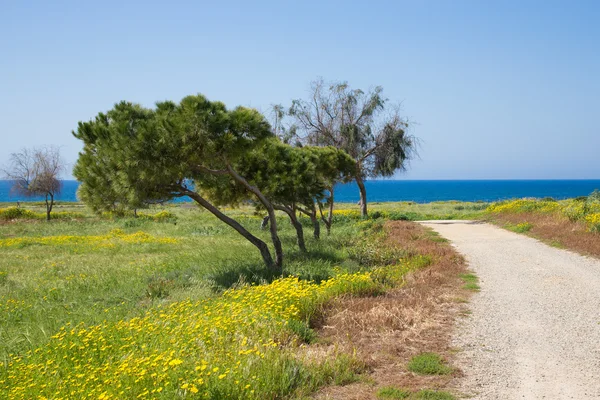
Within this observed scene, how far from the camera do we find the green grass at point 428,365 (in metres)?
5.59

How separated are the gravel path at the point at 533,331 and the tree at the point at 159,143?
6684 millimetres

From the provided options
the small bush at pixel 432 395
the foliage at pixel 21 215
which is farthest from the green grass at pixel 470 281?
the foliage at pixel 21 215

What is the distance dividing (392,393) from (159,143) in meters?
8.41

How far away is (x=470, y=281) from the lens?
10906mm

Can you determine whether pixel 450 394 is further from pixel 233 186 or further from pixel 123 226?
pixel 123 226

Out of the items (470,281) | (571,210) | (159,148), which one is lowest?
(470,281)

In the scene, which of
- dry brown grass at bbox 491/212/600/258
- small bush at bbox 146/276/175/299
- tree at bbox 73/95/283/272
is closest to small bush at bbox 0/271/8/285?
tree at bbox 73/95/283/272

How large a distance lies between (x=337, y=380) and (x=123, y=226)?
32022mm

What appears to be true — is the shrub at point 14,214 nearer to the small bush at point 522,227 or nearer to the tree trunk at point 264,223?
the tree trunk at point 264,223

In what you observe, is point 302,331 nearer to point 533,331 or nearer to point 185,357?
point 185,357

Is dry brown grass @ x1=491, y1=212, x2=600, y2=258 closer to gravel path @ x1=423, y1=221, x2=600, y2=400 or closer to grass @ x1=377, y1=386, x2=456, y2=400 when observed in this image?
gravel path @ x1=423, y1=221, x2=600, y2=400

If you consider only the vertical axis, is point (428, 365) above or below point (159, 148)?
below

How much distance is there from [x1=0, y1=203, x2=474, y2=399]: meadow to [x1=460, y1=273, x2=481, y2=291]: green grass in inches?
53.9

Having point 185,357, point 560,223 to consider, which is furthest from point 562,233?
point 185,357
